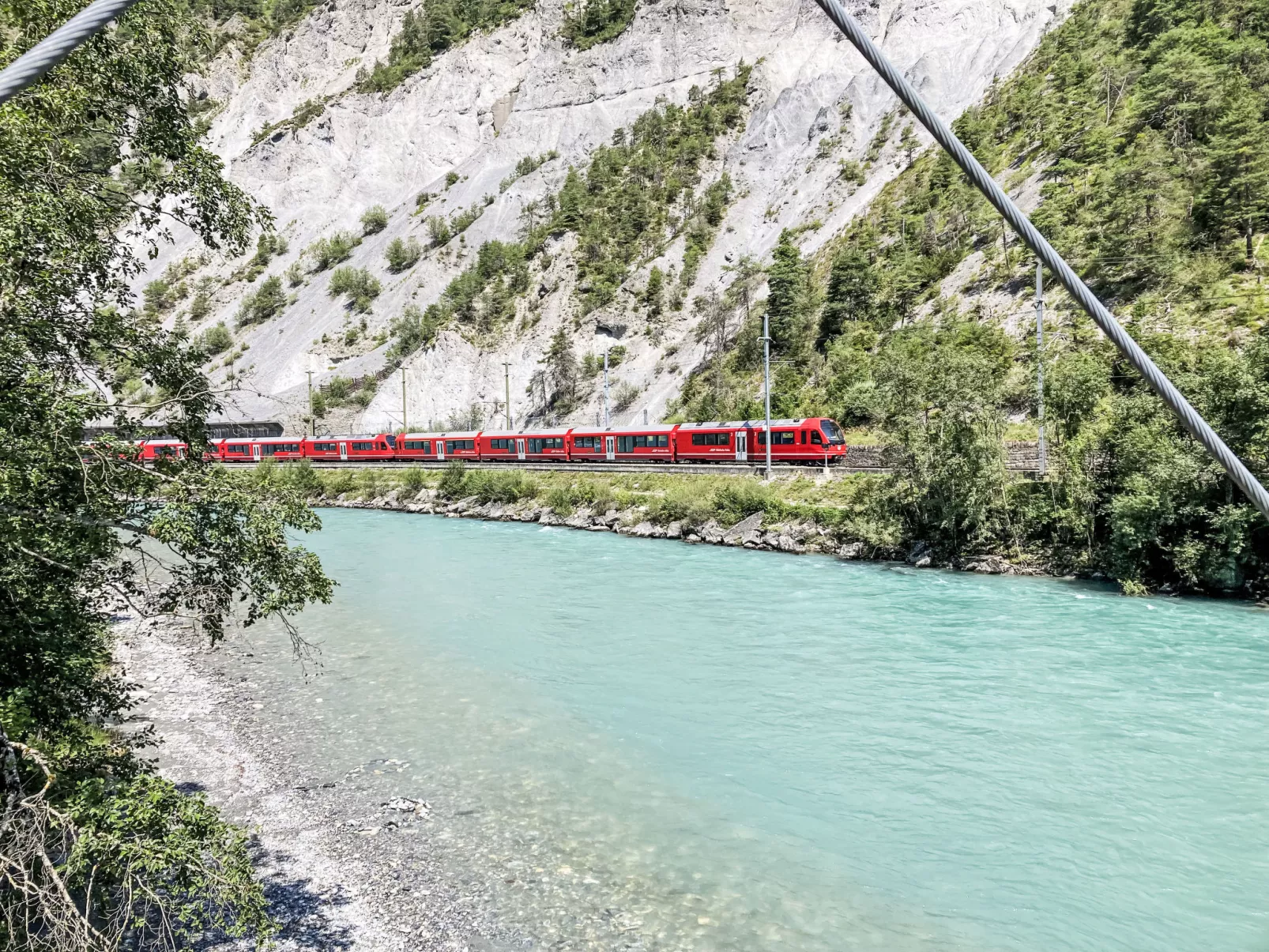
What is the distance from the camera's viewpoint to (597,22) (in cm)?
10638

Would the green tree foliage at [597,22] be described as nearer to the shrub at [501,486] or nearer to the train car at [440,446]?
the train car at [440,446]

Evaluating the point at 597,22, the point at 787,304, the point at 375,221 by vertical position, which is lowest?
the point at 787,304

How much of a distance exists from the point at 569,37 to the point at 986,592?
107435mm

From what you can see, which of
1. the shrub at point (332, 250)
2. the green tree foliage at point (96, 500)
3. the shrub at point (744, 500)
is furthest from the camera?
the shrub at point (332, 250)

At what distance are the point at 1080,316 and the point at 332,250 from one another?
8369 cm

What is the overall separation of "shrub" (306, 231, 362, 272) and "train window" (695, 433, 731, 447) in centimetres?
7133

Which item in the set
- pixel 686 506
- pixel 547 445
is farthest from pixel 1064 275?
pixel 547 445

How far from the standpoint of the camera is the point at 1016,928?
7.71 meters

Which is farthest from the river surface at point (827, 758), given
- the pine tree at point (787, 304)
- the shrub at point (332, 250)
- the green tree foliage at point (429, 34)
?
the green tree foliage at point (429, 34)

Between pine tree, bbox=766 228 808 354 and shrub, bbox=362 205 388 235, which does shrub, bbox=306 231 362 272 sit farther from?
pine tree, bbox=766 228 808 354

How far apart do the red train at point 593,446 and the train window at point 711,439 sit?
0.13ft

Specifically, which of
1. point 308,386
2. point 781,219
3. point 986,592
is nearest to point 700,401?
point 781,219

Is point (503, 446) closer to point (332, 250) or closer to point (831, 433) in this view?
point (831, 433)

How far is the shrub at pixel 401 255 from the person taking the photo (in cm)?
8800
